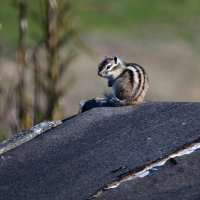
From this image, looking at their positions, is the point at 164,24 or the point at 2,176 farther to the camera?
the point at 164,24

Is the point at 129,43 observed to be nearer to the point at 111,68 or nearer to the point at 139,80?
the point at 111,68

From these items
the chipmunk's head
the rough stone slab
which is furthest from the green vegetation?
the rough stone slab

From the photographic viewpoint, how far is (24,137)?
8.88 m

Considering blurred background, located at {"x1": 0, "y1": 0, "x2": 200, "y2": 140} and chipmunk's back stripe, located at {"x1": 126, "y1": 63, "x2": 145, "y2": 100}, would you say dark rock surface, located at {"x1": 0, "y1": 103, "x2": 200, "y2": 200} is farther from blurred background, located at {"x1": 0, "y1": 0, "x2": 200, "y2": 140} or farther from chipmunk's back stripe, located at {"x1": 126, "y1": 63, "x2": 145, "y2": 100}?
blurred background, located at {"x1": 0, "y1": 0, "x2": 200, "y2": 140}

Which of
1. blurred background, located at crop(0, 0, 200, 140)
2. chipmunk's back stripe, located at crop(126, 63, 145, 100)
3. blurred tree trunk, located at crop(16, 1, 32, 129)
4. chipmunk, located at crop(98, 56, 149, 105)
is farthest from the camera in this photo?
blurred background, located at crop(0, 0, 200, 140)

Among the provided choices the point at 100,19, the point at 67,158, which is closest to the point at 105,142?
the point at 67,158

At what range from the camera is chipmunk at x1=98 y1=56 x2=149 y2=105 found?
1049 cm

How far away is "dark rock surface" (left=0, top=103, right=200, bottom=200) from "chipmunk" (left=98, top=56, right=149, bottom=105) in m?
1.12

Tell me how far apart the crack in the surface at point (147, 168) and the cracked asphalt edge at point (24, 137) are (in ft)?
3.86

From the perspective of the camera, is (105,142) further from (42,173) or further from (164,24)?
(164,24)

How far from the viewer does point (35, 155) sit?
855 centimetres

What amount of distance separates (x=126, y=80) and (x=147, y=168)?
3265mm

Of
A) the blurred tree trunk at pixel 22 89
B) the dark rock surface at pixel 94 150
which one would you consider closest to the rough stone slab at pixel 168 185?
the dark rock surface at pixel 94 150

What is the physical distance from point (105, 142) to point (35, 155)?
48cm
